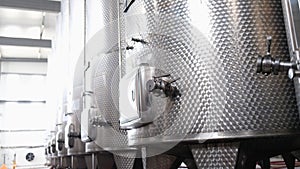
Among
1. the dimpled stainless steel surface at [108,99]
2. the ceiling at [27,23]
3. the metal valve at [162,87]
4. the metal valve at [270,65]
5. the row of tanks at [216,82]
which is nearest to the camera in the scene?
the metal valve at [270,65]

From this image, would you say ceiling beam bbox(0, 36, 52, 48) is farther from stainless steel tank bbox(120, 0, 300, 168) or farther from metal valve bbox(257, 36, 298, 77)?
metal valve bbox(257, 36, 298, 77)

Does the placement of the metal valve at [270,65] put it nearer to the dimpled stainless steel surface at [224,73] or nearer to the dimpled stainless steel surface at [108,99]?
the dimpled stainless steel surface at [224,73]

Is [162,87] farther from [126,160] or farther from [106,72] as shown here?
[106,72]

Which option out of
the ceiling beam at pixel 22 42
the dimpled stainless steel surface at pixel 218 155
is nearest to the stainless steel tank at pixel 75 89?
the dimpled stainless steel surface at pixel 218 155

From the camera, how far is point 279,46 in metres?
1.35

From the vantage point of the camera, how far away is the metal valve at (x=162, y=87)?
143 centimetres

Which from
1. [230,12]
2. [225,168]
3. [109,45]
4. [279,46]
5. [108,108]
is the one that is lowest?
[225,168]

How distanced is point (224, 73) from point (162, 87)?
0.26 meters

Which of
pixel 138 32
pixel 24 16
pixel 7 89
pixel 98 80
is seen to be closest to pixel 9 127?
pixel 7 89

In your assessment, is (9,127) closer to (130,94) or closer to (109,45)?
(109,45)

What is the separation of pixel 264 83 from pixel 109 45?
1.58 metres

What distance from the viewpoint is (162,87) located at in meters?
1.43

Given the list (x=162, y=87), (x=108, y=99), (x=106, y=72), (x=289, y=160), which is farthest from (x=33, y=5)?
(x=162, y=87)

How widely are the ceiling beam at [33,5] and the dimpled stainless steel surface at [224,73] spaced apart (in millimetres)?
5898
